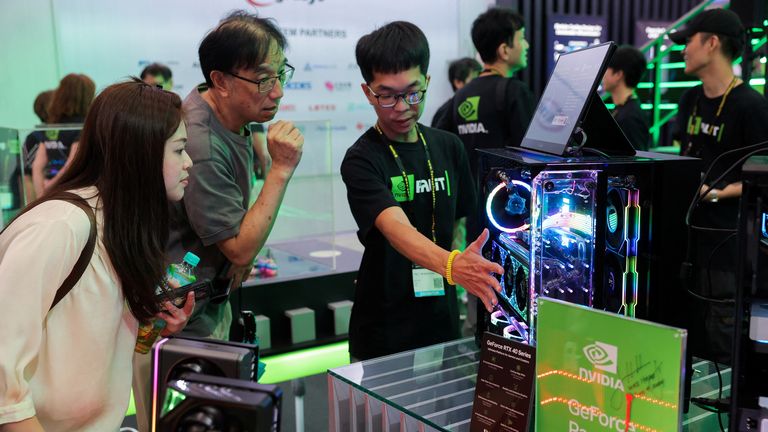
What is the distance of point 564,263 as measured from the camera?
1.29 meters

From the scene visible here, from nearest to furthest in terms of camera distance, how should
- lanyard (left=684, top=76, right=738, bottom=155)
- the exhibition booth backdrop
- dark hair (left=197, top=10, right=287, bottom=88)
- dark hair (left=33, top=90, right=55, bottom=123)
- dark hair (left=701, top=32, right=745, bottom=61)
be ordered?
dark hair (left=197, top=10, right=287, bottom=88) → lanyard (left=684, top=76, right=738, bottom=155) → dark hair (left=701, top=32, right=745, bottom=61) → dark hair (left=33, top=90, right=55, bottom=123) → the exhibition booth backdrop

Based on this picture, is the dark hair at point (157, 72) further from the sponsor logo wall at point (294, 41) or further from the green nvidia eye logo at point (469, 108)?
the green nvidia eye logo at point (469, 108)

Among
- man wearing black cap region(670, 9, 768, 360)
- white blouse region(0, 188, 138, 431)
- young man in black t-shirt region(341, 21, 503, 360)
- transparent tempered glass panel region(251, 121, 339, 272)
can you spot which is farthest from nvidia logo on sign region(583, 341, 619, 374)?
transparent tempered glass panel region(251, 121, 339, 272)

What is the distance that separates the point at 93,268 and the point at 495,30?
8.13 ft

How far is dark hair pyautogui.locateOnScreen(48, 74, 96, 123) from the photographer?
386cm

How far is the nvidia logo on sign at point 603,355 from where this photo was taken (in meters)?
0.96

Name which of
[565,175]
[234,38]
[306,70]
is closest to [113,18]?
[306,70]

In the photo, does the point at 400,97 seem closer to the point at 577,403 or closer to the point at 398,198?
the point at 398,198

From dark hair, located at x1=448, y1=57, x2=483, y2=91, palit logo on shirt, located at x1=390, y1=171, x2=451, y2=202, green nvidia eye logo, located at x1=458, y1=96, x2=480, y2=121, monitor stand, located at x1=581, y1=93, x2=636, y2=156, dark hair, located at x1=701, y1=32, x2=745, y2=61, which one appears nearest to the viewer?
monitor stand, located at x1=581, y1=93, x2=636, y2=156

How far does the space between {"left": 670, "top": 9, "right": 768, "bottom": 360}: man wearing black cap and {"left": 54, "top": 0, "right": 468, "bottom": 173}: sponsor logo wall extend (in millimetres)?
2321

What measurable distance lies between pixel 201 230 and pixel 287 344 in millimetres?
2269

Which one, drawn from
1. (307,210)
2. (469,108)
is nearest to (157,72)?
(307,210)

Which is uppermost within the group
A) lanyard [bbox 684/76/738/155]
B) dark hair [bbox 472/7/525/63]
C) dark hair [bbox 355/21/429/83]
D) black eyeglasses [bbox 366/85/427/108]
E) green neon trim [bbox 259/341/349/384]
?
dark hair [bbox 472/7/525/63]

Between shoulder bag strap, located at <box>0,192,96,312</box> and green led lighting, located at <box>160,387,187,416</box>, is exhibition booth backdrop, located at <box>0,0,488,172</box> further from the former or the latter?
green led lighting, located at <box>160,387,187,416</box>
